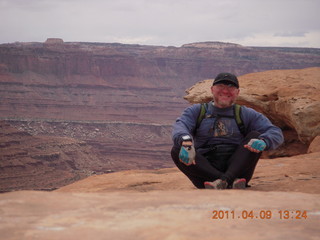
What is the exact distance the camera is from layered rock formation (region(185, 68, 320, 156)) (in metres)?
8.91

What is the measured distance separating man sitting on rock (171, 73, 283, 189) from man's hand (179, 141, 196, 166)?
0.33 ft

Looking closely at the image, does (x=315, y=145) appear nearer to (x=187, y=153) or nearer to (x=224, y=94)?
(x=224, y=94)

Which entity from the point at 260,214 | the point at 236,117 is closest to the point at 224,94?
the point at 236,117

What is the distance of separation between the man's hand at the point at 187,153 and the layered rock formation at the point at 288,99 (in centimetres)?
511

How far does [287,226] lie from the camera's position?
248cm

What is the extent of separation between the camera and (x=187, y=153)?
4215mm

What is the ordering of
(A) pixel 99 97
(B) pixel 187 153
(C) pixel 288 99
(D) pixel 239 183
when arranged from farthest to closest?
(A) pixel 99 97 < (C) pixel 288 99 < (D) pixel 239 183 < (B) pixel 187 153

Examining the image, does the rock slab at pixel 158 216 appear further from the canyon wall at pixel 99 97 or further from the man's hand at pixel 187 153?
the canyon wall at pixel 99 97

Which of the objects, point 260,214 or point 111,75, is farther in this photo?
point 111,75

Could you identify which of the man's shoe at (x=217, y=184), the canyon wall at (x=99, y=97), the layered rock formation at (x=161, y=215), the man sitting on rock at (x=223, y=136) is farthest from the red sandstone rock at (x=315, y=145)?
the canyon wall at (x=99, y=97)

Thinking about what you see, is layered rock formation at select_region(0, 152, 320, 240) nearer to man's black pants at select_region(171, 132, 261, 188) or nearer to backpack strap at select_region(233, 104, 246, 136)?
man's black pants at select_region(171, 132, 261, 188)

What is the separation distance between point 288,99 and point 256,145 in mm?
5395

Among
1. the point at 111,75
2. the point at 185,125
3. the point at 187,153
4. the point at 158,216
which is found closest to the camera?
the point at 158,216

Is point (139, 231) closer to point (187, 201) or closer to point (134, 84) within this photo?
point (187, 201)
